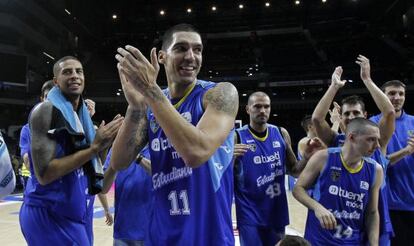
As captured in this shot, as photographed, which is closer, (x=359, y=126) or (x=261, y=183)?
(x=359, y=126)

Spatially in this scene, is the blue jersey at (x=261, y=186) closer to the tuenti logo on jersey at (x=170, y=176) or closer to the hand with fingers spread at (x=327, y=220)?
the hand with fingers spread at (x=327, y=220)

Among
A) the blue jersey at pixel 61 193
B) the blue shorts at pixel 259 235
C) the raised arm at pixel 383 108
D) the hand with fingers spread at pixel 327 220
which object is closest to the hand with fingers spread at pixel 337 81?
the raised arm at pixel 383 108

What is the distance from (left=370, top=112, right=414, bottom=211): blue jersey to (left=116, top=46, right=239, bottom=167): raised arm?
9.26ft

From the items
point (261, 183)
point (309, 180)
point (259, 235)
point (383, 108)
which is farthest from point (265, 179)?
point (383, 108)

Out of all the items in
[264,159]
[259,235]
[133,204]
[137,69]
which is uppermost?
[137,69]

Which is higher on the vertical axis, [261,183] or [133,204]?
[261,183]

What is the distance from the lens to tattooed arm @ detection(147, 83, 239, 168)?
1.68 meters

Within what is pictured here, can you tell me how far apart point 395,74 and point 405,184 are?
20.4m

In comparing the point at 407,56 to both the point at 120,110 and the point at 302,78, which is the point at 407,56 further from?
the point at 120,110

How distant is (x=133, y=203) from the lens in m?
3.70

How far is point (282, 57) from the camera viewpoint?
26391 millimetres

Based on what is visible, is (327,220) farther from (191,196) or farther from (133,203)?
(133,203)

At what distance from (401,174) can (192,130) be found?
3.12 metres

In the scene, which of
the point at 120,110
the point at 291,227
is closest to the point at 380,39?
the point at 120,110
